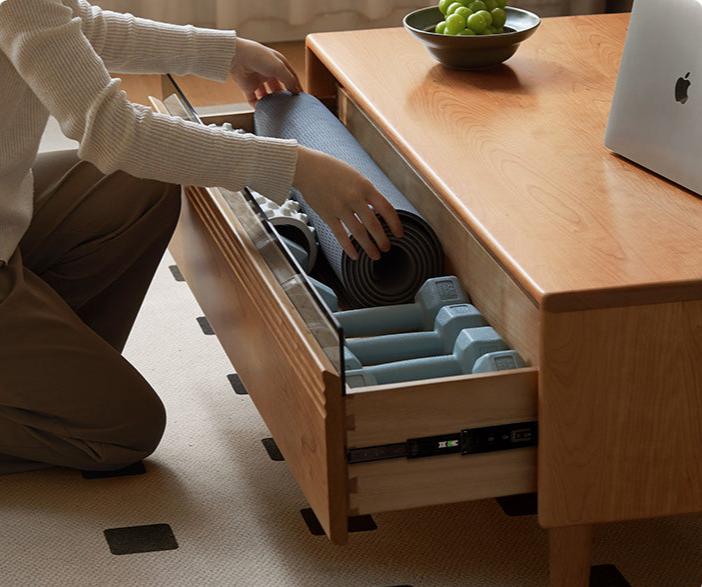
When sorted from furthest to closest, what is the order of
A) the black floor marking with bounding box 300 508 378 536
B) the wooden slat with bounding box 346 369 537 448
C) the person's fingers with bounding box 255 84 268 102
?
the person's fingers with bounding box 255 84 268 102 → the black floor marking with bounding box 300 508 378 536 → the wooden slat with bounding box 346 369 537 448

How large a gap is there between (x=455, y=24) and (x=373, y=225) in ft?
1.84

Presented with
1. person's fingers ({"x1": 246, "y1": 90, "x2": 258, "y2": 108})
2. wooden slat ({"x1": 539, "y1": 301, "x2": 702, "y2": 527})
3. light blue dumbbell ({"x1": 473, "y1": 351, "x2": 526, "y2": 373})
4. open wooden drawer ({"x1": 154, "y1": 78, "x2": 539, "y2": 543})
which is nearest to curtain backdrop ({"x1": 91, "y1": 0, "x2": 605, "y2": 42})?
person's fingers ({"x1": 246, "y1": 90, "x2": 258, "y2": 108})

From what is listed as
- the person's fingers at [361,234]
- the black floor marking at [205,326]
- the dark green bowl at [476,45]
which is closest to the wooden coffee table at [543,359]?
the person's fingers at [361,234]

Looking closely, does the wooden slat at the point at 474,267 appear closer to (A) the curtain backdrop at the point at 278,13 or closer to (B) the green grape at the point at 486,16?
(B) the green grape at the point at 486,16

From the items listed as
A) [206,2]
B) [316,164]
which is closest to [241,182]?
[316,164]

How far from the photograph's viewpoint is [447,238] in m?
1.58

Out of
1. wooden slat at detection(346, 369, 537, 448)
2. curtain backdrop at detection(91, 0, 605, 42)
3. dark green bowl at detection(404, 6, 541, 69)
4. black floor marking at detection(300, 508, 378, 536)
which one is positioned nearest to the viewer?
wooden slat at detection(346, 369, 537, 448)

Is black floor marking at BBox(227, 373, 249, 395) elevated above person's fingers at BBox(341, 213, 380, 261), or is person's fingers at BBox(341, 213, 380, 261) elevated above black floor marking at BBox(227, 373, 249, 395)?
person's fingers at BBox(341, 213, 380, 261)

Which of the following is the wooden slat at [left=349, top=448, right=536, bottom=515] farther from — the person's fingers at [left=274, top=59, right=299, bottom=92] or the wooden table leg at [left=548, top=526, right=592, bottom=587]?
the person's fingers at [left=274, top=59, right=299, bottom=92]

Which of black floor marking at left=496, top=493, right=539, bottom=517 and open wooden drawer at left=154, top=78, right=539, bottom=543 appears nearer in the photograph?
open wooden drawer at left=154, top=78, right=539, bottom=543

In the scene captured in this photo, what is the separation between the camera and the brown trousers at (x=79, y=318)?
1.55m

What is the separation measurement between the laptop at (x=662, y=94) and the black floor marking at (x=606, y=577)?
17.4 inches

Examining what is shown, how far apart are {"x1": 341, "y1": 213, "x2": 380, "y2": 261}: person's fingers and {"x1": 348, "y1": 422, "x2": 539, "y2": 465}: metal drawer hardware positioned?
31 centimetres

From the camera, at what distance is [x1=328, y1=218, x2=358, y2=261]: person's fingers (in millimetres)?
1420
